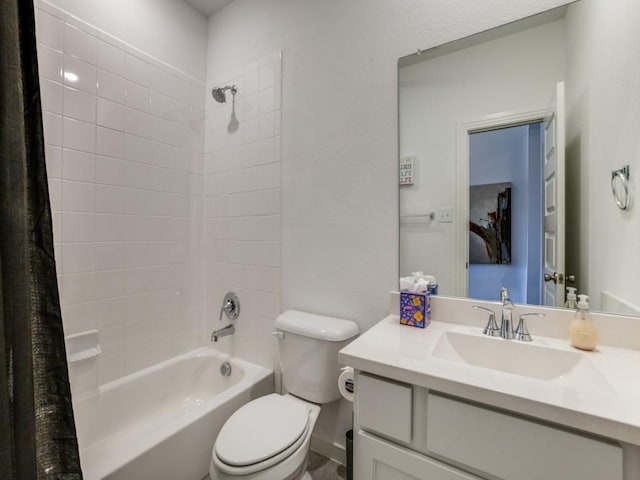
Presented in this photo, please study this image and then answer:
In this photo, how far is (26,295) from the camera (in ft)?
2.55

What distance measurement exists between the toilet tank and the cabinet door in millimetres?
468

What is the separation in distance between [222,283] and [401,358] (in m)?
1.41

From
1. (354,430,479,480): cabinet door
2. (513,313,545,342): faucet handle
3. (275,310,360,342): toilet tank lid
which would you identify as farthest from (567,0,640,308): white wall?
(275,310,360,342): toilet tank lid

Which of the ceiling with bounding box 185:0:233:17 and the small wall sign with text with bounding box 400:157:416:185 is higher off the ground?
the ceiling with bounding box 185:0:233:17

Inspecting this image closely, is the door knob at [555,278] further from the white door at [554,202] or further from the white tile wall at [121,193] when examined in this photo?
the white tile wall at [121,193]

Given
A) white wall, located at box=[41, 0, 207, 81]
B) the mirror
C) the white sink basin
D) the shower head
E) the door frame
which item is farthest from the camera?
the shower head

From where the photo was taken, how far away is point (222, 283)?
1984 mm

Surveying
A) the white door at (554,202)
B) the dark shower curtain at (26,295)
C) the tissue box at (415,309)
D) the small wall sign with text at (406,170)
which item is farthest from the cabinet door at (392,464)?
the small wall sign with text at (406,170)

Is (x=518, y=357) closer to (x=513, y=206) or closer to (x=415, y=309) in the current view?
(x=415, y=309)

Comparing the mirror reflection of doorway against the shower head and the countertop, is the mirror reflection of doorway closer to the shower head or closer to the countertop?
the countertop

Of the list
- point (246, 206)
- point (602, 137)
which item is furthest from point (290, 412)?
point (602, 137)

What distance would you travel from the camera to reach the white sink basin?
869mm

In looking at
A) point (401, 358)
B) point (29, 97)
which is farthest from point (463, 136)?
point (29, 97)

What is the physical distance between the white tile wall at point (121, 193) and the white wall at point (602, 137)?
1.39 meters
